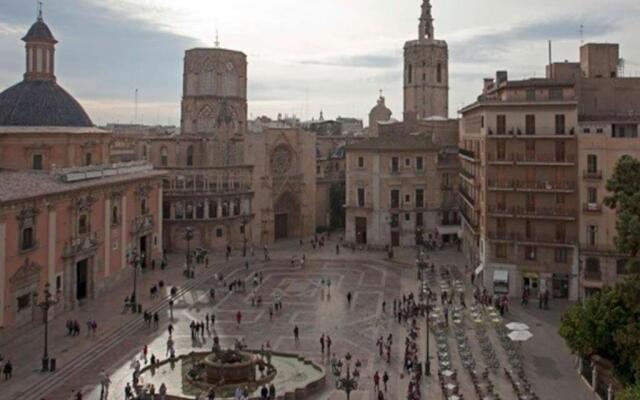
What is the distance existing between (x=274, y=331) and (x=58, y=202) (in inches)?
570

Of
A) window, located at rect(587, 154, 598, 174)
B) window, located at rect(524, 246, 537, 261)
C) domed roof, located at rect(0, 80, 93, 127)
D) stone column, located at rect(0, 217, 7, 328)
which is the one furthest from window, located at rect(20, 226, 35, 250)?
window, located at rect(587, 154, 598, 174)

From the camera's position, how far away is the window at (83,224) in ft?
136

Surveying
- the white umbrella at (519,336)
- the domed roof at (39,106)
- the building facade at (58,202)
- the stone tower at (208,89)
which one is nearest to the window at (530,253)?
the white umbrella at (519,336)

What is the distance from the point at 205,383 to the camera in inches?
1081

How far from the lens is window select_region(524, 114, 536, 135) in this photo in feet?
139

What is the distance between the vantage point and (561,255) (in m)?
41.9

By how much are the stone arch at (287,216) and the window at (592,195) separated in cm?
3541

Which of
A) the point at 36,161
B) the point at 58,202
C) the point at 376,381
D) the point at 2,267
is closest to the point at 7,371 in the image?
the point at 2,267

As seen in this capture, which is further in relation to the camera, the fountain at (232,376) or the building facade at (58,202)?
the building facade at (58,202)

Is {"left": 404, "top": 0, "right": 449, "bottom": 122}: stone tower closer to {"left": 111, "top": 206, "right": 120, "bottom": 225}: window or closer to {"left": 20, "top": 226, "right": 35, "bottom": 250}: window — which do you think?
{"left": 111, "top": 206, "right": 120, "bottom": 225}: window

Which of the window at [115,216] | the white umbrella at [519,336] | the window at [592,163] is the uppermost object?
the window at [592,163]

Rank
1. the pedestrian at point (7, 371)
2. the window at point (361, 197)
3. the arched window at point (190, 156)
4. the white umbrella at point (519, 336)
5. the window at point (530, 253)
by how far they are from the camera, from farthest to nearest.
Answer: the arched window at point (190, 156) → the window at point (361, 197) → the window at point (530, 253) → the white umbrella at point (519, 336) → the pedestrian at point (7, 371)

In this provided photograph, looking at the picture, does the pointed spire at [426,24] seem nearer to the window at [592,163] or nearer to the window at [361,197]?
the window at [361,197]

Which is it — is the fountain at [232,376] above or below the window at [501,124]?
below
